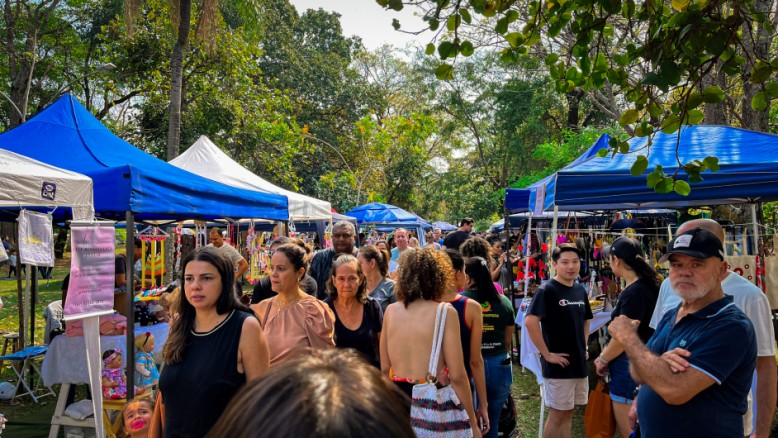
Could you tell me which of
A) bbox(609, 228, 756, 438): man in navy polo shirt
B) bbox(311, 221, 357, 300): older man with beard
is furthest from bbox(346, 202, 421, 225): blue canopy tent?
bbox(609, 228, 756, 438): man in navy polo shirt

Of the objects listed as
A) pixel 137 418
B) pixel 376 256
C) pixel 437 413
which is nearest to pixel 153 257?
pixel 376 256

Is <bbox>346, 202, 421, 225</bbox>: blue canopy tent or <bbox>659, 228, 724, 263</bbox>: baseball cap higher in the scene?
<bbox>346, 202, 421, 225</bbox>: blue canopy tent

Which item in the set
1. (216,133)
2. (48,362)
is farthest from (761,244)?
(216,133)

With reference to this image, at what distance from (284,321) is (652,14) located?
9.09 ft

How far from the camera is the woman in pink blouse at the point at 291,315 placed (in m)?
3.50

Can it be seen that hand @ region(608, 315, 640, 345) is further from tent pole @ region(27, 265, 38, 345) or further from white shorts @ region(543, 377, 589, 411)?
tent pole @ region(27, 265, 38, 345)

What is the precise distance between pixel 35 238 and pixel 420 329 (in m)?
3.43

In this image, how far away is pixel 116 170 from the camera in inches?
200

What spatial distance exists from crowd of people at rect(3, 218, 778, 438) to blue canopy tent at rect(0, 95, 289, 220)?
156cm

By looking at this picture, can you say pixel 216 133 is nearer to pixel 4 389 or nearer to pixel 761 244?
pixel 4 389

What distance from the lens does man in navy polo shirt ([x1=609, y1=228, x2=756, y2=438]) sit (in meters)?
2.31

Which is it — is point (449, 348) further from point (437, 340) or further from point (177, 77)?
point (177, 77)

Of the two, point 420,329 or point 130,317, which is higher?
point 420,329

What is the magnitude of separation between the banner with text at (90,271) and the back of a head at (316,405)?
4.23 meters
